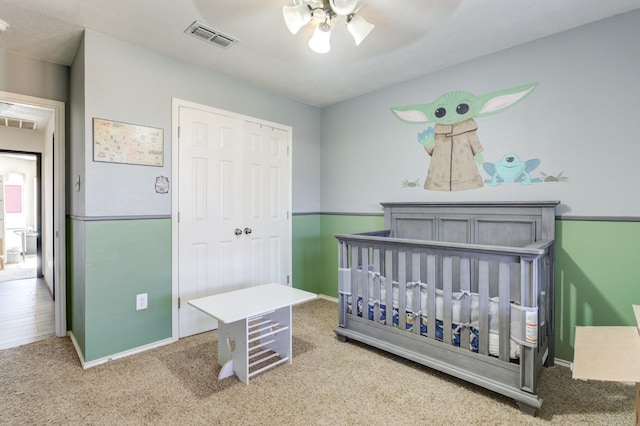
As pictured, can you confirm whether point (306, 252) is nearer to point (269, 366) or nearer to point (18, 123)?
point (269, 366)

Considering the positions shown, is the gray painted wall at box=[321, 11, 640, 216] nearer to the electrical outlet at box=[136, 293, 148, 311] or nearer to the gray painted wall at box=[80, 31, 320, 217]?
the gray painted wall at box=[80, 31, 320, 217]

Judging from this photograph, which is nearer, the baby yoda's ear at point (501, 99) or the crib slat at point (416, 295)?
the crib slat at point (416, 295)

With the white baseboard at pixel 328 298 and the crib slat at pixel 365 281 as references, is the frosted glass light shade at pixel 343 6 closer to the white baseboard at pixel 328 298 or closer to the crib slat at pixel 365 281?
the crib slat at pixel 365 281

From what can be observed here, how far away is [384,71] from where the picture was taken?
283cm

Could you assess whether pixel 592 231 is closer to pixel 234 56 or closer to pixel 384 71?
pixel 384 71

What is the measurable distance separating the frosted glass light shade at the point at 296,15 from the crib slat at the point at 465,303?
5.60ft

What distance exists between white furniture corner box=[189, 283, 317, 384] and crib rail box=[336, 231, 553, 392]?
1.68 feet

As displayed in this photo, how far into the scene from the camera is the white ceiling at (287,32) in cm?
191

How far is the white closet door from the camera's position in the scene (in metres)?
2.72

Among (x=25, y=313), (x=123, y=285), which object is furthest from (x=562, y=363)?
(x=25, y=313)

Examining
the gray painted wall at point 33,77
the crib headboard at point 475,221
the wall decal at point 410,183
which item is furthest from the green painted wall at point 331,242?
the gray painted wall at point 33,77

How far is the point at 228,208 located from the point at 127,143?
0.97 metres

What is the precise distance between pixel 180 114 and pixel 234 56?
66 cm

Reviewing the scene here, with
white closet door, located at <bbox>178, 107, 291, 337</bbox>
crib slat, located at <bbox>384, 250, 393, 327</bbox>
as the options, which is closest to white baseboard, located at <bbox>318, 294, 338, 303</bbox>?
white closet door, located at <bbox>178, 107, 291, 337</bbox>
